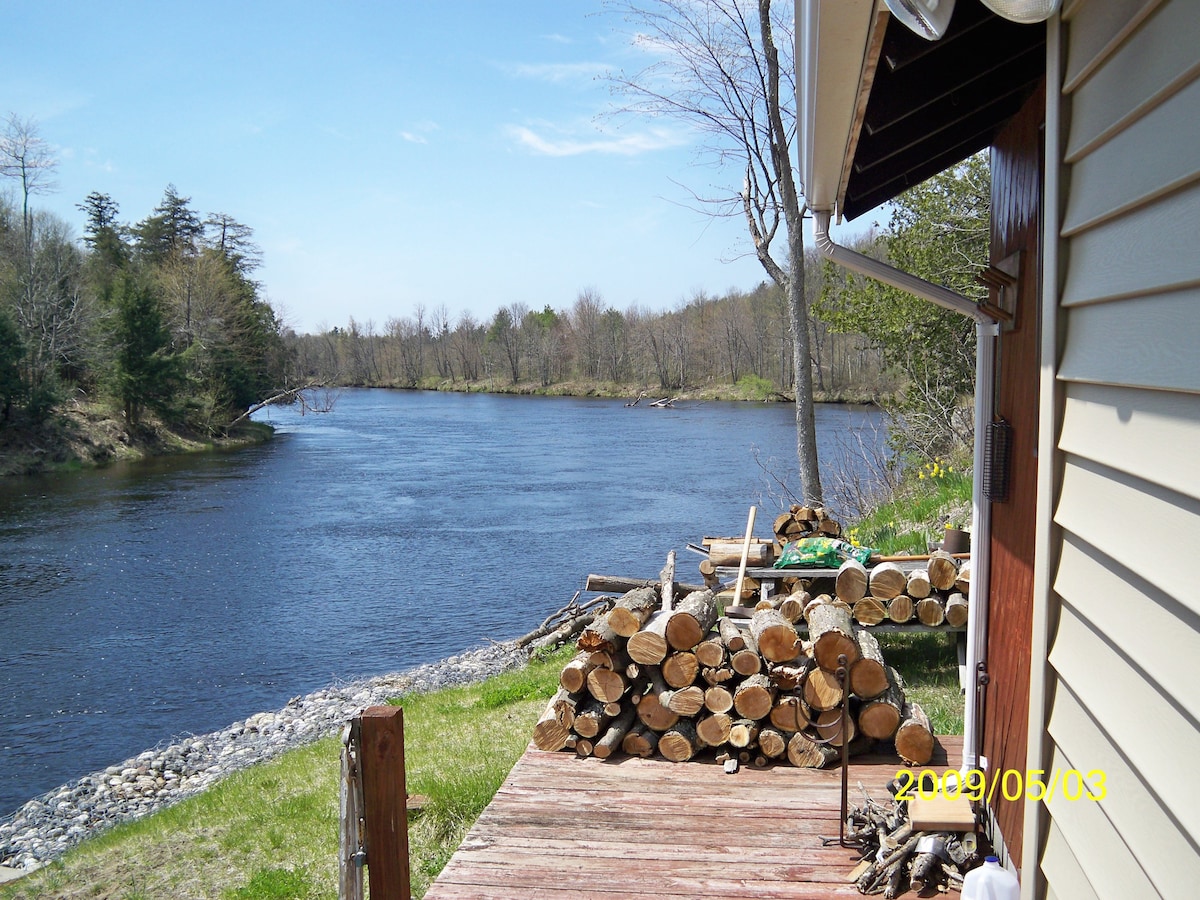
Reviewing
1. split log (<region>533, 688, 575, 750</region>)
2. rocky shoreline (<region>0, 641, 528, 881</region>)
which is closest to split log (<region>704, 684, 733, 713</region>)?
split log (<region>533, 688, 575, 750</region>)

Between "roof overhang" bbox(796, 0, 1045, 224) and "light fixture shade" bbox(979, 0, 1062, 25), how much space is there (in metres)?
0.34

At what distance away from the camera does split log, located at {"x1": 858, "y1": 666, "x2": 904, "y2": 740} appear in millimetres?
5215

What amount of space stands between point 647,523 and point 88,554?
413 inches

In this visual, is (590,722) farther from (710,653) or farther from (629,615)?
(710,653)

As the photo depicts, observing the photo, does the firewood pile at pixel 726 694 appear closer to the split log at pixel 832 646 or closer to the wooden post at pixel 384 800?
the split log at pixel 832 646

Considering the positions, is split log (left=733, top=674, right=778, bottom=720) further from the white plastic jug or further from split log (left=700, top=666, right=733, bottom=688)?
the white plastic jug

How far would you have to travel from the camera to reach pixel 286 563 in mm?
17453

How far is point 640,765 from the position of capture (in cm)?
541

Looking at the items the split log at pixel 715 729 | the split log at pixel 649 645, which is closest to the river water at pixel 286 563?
the split log at pixel 649 645

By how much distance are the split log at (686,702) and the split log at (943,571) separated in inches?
95.3

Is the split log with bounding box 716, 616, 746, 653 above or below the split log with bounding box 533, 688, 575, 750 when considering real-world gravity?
above

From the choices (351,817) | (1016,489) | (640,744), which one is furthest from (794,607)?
(351,817)

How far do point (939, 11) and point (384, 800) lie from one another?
2.62m

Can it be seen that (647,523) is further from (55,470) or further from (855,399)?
(855,399)
